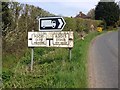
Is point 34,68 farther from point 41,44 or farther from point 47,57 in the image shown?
point 47,57

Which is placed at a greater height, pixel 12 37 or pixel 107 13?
pixel 107 13

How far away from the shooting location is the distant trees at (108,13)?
225ft

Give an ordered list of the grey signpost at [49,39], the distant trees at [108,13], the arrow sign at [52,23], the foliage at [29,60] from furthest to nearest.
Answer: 1. the distant trees at [108,13]
2. the grey signpost at [49,39]
3. the arrow sign at [52,23]
4. the foliage at [29,60]

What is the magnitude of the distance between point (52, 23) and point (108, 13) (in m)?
58.8

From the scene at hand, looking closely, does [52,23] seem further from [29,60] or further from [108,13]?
[108,13]

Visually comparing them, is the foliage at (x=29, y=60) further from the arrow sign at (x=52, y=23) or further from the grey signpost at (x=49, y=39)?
the arrow sign at (x=52, y=23)

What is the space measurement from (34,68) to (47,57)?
268 centimetres

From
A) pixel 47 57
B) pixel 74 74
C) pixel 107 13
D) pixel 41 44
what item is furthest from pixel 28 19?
pixel 107 13

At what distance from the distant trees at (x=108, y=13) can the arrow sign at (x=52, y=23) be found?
189 ft

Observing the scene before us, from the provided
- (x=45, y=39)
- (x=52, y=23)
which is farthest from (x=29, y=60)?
(x=52, y=23)

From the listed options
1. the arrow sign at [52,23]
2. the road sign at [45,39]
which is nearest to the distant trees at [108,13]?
the road sign at [45,39]

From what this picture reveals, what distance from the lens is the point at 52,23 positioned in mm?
10945

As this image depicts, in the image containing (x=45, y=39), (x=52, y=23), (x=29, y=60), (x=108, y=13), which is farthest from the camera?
(x=108, y=13)

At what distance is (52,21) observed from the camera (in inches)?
429
